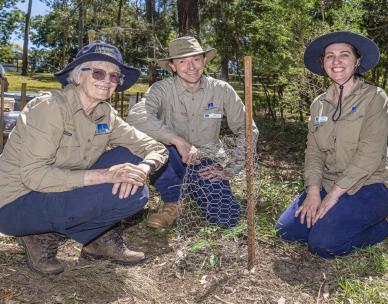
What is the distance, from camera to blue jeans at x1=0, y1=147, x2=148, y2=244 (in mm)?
2639

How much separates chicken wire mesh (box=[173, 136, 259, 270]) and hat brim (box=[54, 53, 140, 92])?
0.79 meters

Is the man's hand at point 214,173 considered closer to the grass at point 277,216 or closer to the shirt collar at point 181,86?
the grass at point 277,216

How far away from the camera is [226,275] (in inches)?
110

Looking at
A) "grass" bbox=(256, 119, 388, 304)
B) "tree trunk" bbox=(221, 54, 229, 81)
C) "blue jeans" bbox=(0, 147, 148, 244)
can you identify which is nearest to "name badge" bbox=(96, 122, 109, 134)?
"blue jeans" bbox=(0, 147, 148, 244)

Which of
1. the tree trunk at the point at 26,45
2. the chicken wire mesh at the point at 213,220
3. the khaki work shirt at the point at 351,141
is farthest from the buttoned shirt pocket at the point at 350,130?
the tree trunk at the point at 26,45

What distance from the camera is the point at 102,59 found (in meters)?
2.77

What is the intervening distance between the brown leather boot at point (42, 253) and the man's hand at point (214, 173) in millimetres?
1204

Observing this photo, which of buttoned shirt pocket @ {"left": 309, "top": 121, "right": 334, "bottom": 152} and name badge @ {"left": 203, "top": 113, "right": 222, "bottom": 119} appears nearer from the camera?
buttoned shirt pocket @ {"left": 309, "top": 121, "right": 334, "bottom": 152}

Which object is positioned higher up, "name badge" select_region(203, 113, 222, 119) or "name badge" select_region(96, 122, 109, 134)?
"name badge" select_region(203, 113, 222, 119)

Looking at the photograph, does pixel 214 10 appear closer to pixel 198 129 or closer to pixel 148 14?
pixel 148 14

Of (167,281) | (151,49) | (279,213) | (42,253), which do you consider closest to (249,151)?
(167,281)

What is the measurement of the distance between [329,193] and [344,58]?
930 mm

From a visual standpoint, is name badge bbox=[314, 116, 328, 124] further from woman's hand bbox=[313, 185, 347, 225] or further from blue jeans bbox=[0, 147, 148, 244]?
blue jeans bbox=[0, 147, 148, 244]

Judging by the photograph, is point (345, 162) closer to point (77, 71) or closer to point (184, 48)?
point (184, 48)
